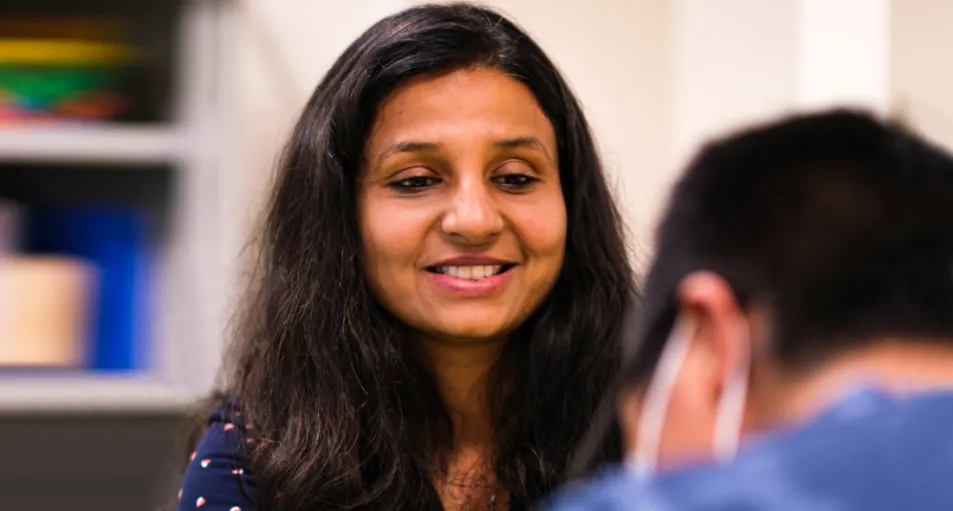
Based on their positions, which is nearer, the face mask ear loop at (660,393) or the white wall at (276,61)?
the face mask ear loop at (660,393)

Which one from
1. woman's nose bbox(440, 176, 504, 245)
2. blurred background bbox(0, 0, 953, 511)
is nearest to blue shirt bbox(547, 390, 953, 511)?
woman's nose bbox(440, 176, 504, 245)

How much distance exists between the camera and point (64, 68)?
2.19 m

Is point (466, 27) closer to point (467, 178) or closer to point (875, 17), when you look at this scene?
point (467, 178)

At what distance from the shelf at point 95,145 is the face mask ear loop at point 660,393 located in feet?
5.43

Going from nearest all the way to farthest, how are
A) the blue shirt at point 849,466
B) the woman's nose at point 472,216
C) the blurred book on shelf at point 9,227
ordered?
1. the blue shirt at point 849,466
2. the woman's nose at point 472,216
3. the blurred book on shelf at point 9,227

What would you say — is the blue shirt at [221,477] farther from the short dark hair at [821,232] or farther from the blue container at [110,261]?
the blue container at [110,261]

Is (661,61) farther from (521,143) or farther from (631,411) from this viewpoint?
(631,411)

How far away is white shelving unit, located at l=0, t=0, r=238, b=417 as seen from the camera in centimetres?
209

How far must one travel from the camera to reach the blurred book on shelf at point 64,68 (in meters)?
2.16

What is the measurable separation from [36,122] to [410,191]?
1.24 m

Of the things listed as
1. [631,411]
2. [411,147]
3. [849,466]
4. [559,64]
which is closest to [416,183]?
[411,147]

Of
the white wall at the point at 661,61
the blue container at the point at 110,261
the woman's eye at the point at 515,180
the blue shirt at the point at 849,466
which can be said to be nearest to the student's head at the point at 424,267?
the woman's eye at the point at 515,180

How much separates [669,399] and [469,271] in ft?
1.96

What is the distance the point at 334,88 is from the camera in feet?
4.17
